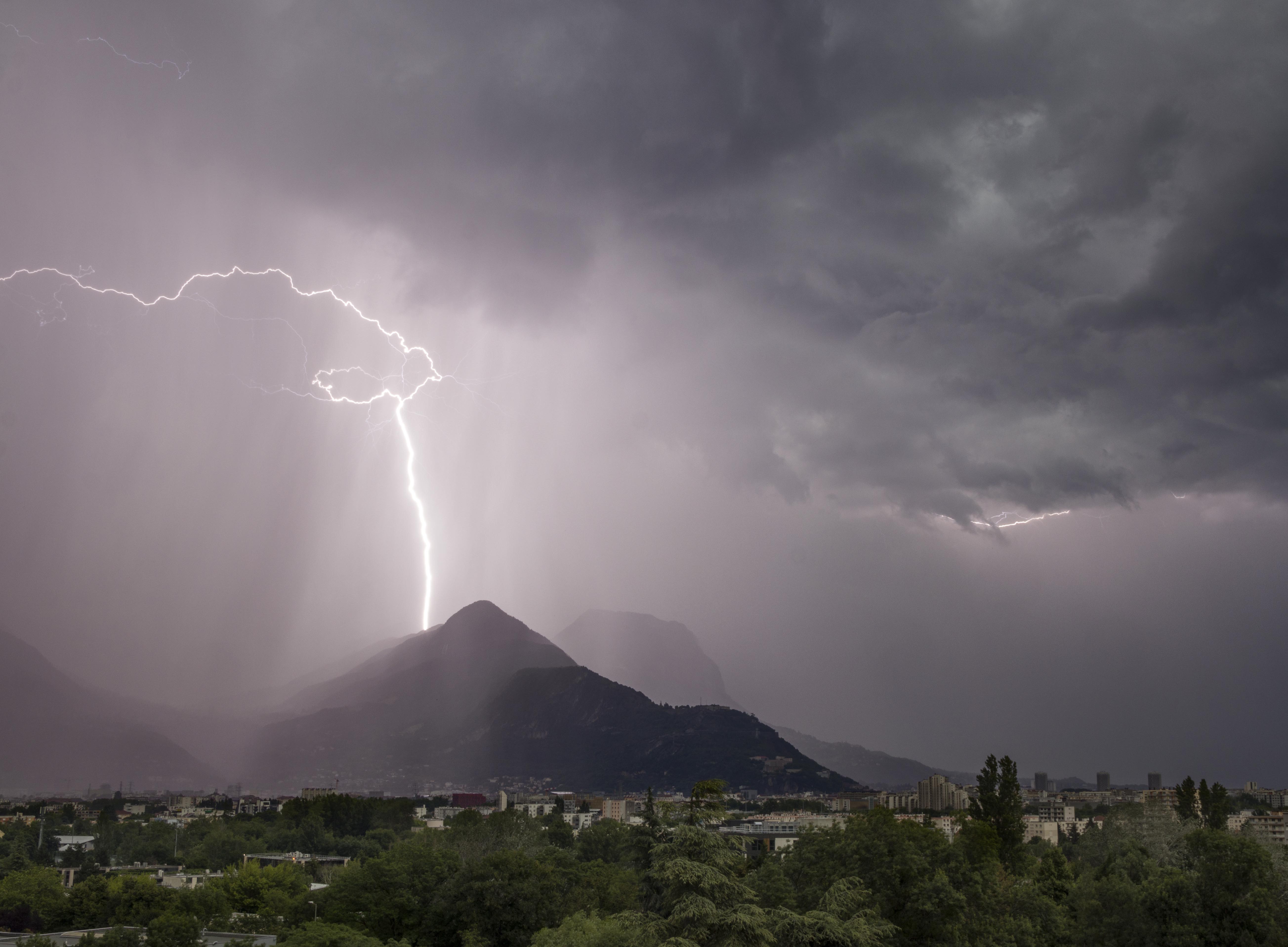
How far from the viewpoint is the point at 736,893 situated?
20.2m

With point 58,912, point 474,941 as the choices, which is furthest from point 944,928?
point 58,912

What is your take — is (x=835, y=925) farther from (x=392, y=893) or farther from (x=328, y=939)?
(x=392, y=893)

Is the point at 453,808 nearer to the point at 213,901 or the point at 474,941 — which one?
the point at 213,901

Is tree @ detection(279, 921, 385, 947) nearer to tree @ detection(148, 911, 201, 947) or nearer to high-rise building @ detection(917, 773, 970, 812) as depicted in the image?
tree @ detection(148, 911, 201, 947)

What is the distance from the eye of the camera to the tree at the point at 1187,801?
8500cm

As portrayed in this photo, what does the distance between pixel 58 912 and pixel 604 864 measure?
36.5 m

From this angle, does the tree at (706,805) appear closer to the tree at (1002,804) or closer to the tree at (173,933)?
the tree at (173,933)

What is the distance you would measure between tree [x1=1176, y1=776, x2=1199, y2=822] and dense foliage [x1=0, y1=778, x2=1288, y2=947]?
260 inches

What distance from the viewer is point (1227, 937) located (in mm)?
30484

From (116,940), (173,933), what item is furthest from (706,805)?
(173,933)

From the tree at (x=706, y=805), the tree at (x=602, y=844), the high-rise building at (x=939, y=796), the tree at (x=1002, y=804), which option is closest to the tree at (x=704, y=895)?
the tree at (x=706, y=805)

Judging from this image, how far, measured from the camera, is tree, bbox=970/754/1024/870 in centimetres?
6109

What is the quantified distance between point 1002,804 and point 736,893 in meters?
50.4

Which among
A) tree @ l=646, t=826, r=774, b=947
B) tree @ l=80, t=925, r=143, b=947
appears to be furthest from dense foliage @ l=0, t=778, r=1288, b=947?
tree @ l=80, t=925, r=143, b=947
